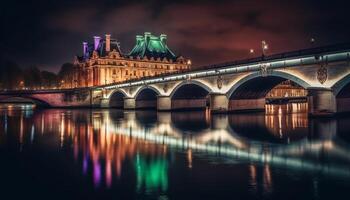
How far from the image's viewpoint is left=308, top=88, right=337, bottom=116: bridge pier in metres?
40.1

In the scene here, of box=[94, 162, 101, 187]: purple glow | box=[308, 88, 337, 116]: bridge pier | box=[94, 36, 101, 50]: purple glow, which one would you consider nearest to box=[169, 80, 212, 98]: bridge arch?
box=[308, 88, 337, 116]: bridge pier

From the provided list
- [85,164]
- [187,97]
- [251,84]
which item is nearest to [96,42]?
[187,97]

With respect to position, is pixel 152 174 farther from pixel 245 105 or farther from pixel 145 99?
pixel 145 99

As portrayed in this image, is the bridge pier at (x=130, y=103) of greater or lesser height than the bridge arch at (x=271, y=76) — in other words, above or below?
below

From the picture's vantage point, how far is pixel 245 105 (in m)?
63.0

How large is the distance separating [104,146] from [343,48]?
27.1m

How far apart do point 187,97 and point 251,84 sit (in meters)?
24.4

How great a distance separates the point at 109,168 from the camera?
18.8 metres

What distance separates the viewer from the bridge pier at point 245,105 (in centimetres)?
6081

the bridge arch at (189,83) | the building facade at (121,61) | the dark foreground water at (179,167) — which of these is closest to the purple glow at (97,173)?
the dark foreground water at (179,167)

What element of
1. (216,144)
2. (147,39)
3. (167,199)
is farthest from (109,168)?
(147,39)

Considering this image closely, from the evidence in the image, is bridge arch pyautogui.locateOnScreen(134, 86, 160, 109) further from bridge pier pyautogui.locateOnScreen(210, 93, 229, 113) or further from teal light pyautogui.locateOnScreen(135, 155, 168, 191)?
teal light pyautogui.locateOnScreen(135, 155, 168, 191)

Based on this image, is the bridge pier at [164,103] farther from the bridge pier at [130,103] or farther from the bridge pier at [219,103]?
the bridge pier at [130,103]

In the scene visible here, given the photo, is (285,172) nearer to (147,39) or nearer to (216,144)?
(216,144)
